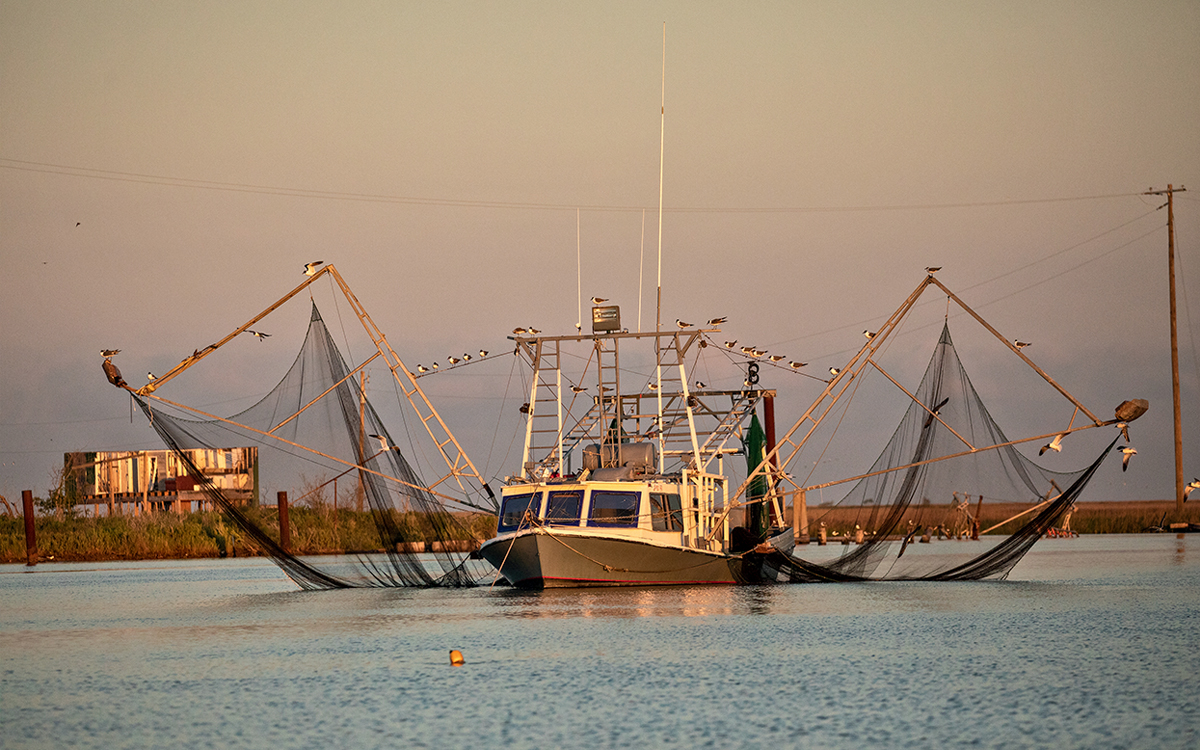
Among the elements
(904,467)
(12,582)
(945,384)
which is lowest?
(12,582)

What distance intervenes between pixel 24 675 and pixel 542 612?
35.7ft

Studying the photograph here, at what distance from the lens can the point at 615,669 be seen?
20969 mm

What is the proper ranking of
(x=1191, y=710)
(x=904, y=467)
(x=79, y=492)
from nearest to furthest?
(x=1191, y=710), (x=904, y=467), (x=79, y=492)

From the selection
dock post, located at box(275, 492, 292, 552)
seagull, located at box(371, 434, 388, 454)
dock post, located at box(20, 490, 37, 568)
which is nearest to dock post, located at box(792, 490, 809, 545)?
dock post, located at box(275, 492, 292, 552)

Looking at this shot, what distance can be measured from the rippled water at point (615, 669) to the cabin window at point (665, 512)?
1.73 meters

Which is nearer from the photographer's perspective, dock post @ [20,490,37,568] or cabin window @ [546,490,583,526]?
cabin window @ [546,490,583,526]

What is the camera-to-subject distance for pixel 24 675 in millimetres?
21484

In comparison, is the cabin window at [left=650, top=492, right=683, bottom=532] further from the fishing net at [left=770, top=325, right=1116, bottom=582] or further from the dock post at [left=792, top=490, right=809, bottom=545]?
the dock post at [left=792, top=490, right=809, bottom=545]

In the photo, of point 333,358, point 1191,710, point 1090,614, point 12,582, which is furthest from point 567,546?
point 12,582

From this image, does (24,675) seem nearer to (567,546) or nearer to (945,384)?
(567,546)

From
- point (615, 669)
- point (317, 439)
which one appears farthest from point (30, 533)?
point (615, 669)

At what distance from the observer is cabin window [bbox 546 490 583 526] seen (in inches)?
1219

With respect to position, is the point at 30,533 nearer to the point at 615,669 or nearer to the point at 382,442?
the point at 382,442

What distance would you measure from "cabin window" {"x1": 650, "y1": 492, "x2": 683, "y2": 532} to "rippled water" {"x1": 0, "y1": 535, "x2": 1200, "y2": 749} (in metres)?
1.73
